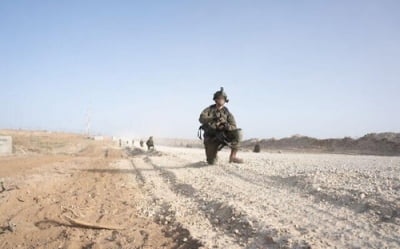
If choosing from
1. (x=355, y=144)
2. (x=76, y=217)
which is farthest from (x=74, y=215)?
(x=355, y=144)

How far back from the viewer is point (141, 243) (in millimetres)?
4621

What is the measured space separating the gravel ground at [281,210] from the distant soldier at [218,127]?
2426 mm

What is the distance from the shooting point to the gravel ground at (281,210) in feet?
12.6

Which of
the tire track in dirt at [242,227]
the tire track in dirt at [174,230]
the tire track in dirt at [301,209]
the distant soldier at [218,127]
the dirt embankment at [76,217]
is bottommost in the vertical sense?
the dirt embankment at [76,217]

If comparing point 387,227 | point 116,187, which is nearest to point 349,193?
point 387,227

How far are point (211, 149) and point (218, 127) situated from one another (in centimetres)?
59

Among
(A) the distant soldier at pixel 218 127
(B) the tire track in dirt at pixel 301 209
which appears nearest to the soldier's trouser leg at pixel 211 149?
(A) the distant soldier at pixel 218 127

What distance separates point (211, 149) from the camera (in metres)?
10.7

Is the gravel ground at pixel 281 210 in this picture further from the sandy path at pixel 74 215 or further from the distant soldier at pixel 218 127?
the distant soldier at pixel 218 127

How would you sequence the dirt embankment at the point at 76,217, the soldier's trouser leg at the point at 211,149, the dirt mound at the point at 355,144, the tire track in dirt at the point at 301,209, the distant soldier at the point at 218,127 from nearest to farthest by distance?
the tire track in dirt at the point at 301,209
the dirt embankment at the point at 76,217
the distant soldier at the point at 218,127
the soldier's trouser leg at the point at 211,149
the dirt mound at the point at 355,144

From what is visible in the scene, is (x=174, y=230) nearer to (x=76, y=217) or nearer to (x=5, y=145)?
(x=76, y=217)

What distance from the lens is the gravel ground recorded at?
3.84 meters

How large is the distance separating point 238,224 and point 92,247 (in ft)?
5.43

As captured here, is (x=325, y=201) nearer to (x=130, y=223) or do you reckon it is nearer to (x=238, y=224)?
(x=238, y=224)
